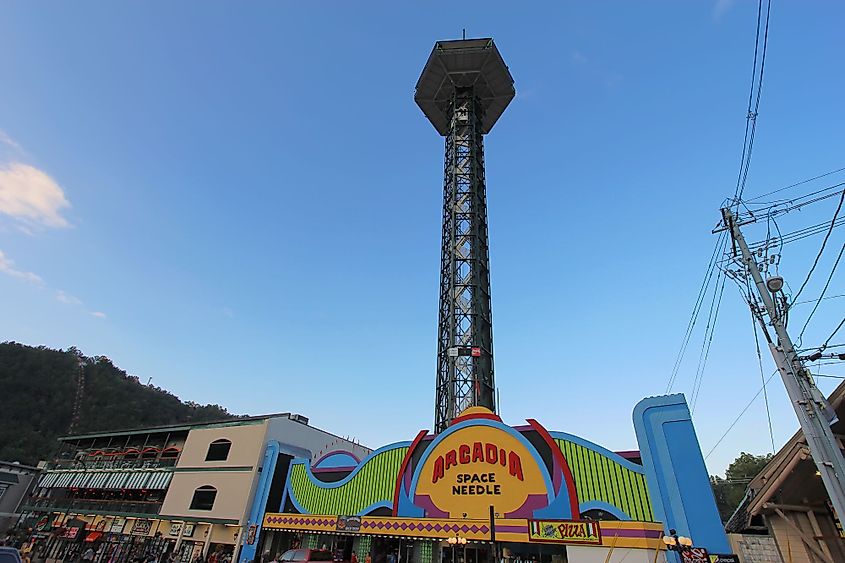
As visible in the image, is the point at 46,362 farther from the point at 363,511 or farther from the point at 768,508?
the point at 768,508

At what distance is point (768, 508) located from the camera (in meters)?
12.7

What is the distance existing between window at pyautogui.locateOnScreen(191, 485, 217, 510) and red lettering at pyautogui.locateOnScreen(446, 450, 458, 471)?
18464mm

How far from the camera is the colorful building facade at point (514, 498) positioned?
15.7 metres

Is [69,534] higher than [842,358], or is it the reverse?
[842,358]

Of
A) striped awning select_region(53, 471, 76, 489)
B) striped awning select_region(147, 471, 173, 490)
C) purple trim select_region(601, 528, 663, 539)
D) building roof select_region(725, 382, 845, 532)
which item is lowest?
purple trim select_region(601, 528, 663, 539)

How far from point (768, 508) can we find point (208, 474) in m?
31.8

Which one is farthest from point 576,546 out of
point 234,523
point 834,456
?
point 234,523

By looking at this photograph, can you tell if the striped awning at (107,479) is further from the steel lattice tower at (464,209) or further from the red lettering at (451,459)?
the red lettering at (451,459)

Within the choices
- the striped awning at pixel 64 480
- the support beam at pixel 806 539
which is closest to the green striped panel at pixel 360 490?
the support beam at pixel 806 539

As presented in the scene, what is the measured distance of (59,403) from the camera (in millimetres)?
86938

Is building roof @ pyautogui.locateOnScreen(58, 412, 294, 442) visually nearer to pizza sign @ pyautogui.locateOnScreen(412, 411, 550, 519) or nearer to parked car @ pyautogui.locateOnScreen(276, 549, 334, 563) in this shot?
parked car @ pyautogui.locateOnScreen(276, 549, 334, 563)

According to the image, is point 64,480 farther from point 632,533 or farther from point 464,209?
point 632,533

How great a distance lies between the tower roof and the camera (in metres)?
44.1

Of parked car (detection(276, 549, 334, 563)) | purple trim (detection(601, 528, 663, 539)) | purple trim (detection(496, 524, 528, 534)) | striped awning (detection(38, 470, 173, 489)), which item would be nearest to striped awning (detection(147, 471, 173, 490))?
striped awning (detection(38, 470, 173, 489))
